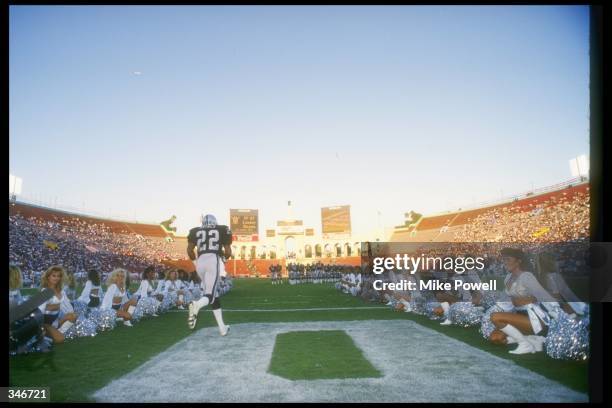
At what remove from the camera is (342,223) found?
3350cm

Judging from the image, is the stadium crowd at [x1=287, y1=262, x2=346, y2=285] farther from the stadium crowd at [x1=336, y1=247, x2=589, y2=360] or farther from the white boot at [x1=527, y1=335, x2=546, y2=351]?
the white boot at [x1=527, y1=335, x2=546, y2=351]

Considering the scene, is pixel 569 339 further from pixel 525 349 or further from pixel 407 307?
pixel 407 307

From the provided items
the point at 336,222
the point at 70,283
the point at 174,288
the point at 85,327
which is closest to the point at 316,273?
the point at 336,222

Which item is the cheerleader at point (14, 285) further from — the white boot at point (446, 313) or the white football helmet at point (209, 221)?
the white boot at point (446, 313)

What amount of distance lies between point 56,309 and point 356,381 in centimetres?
531

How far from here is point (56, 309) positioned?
22.3 ft

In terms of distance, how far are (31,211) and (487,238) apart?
3743 cm

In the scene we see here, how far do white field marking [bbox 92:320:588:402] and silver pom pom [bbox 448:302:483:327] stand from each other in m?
1.81

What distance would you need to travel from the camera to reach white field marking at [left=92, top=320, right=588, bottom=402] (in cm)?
405

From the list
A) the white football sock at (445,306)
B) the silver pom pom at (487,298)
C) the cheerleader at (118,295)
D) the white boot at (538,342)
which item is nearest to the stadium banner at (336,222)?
the white football sock at (445,306)

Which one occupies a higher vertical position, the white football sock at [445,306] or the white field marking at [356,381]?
the white field marking at [356,381]

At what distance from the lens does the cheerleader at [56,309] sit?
6289 millimetres

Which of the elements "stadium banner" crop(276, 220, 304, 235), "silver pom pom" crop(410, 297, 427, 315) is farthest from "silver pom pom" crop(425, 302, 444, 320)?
"stadium banner" crop(276, 220, 304, 235)

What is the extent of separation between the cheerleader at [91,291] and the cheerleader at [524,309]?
814cm
